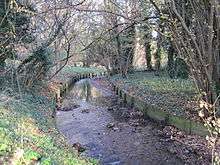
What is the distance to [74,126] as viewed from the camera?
17.4 meters

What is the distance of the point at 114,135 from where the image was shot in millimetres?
15508

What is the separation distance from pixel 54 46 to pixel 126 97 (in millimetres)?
5083

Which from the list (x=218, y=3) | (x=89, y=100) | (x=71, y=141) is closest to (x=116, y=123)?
(x=71, y=141)

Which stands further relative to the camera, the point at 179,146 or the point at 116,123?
the point at 116,123

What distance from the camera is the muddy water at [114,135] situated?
12255 mm

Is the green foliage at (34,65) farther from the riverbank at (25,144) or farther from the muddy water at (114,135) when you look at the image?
the riverbank at (25,144)

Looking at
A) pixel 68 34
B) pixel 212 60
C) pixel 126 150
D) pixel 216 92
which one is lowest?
pixel 126 150

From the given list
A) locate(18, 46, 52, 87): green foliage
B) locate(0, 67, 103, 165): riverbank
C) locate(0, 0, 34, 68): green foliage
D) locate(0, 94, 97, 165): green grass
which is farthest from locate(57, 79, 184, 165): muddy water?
locate(0, 0, 34, 68): green foliage

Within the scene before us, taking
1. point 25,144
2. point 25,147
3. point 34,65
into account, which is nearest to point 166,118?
point 34,65

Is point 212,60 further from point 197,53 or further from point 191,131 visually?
point 191,131

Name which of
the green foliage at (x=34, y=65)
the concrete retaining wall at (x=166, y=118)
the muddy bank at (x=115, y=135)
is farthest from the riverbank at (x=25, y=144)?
the green foliage at (x=34, y=65)

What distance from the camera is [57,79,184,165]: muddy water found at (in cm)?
1225

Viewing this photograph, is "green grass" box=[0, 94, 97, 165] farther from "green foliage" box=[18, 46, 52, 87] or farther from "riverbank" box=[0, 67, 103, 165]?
"green foliage" box=[18, 46, 52, 87]

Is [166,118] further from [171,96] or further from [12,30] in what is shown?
[12,30]
